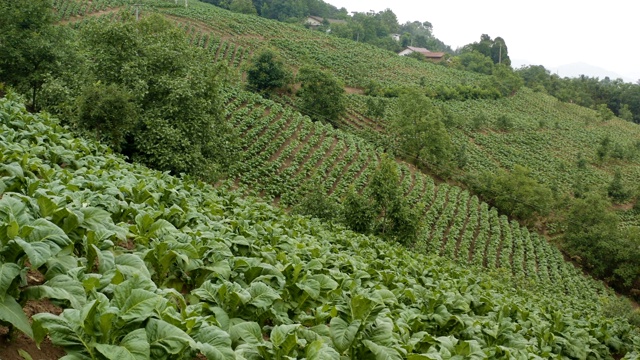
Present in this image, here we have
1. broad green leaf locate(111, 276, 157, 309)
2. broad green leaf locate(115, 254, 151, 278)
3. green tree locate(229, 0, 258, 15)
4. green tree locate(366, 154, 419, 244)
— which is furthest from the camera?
green tree locate(229, 0, 258, 15)

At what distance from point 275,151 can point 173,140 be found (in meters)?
17.6

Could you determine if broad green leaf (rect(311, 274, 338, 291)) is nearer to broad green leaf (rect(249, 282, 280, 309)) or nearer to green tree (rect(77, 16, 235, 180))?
broad green leaf (rect(249, 282, 280, 309))

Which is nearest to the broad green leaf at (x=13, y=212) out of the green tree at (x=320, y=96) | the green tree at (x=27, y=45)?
the green tree at (x=27, y=45)

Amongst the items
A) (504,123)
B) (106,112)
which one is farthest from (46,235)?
(504,123)

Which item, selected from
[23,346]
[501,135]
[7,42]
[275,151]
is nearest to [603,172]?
[501,135]

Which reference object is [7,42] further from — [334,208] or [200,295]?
[200,295]

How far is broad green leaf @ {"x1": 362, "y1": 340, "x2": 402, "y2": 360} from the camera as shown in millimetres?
3680

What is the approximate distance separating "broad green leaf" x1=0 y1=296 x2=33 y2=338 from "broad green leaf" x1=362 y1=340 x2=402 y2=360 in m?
2.42

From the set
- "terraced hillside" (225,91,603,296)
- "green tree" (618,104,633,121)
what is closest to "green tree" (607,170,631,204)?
"terraced hillside" (225,91,603,296)

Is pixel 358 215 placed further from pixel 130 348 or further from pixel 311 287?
pixel 130 348

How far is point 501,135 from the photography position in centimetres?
5712

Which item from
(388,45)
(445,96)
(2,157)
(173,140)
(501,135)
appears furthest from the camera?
(388,45)

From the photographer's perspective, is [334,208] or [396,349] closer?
[396,349]

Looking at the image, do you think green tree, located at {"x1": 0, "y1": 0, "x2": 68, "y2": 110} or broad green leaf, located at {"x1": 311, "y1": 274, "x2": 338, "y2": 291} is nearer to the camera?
broad green leaf, located at {"x1": 311, "y1": 274, "x2": 338, "y2": 291}
